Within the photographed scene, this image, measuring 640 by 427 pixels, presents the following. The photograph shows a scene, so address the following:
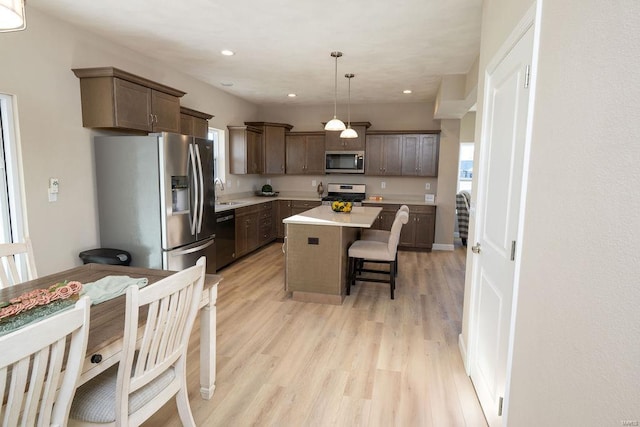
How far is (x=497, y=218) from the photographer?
73.9 inches

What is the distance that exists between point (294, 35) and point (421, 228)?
4.07 m

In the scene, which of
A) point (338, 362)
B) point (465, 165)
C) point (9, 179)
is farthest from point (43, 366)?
point (465, 165)

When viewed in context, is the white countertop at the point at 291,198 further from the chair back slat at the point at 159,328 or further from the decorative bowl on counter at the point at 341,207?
the chair back slat at the point at 159,328

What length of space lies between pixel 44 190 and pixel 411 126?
5.72 metres

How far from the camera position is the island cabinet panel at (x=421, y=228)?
6.12 meters

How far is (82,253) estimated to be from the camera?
3.23 meters

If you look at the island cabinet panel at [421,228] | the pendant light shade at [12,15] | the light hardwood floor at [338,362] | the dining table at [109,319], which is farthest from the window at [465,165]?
the pendant light shade at [12,15]

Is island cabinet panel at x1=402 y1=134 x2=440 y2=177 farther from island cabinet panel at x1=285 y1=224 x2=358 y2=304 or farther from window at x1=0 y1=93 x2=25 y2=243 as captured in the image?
window at x1=0 y1=93 x2=25 y2=243

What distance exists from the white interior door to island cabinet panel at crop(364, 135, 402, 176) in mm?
4151

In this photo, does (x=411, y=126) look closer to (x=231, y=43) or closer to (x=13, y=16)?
(x=231, y=43)

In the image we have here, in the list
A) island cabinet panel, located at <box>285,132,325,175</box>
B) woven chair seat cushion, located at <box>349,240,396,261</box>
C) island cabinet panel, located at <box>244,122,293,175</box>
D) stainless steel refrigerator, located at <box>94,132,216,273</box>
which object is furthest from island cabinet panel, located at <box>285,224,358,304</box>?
island cabinet panel, located at <box>244,122,293,175</box>

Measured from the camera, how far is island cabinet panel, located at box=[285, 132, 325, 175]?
22.2 ft

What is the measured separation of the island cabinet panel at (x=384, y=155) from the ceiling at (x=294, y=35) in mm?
1489

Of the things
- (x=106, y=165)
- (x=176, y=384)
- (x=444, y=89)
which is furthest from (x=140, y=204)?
(x=444, y=89)
